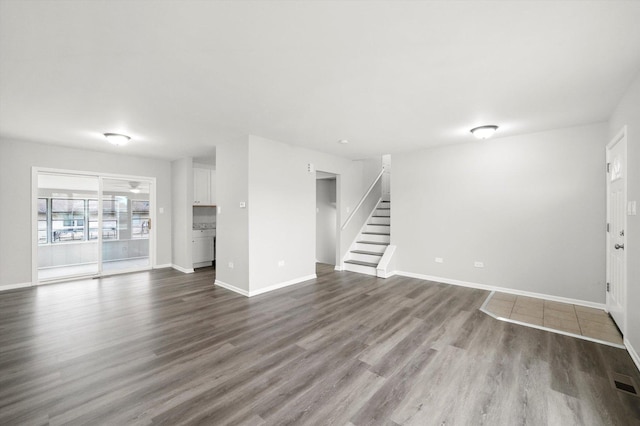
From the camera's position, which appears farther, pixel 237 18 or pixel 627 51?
pixel 627 51

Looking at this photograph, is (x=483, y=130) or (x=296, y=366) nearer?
(x=296, y=366)

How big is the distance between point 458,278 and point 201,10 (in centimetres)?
545

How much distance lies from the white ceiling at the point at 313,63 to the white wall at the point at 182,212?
2.43 meters

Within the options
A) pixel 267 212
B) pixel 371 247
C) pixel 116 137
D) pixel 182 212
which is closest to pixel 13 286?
pixel 182 212

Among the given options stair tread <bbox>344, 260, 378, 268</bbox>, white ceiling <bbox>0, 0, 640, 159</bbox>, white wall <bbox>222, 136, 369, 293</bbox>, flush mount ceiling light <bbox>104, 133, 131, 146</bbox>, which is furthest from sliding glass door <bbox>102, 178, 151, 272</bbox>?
stair tread <bbox>344, 260, 378, 268</bbox>

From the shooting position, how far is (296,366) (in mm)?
2469

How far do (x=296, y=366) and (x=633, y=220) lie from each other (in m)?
3.52

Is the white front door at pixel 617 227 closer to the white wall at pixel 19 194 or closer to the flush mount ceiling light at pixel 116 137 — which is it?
the flush mount ceiling light at pixel 116 137

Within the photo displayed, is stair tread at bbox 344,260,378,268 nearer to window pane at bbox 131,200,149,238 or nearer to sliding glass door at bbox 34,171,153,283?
sliding glass door at bbox 34,171,153,283

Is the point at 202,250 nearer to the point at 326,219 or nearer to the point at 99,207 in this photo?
the point at 99,207

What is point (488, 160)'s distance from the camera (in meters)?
4.84

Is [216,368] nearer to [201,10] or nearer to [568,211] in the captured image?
[201,10]

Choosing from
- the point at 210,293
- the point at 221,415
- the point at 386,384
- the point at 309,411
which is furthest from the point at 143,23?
the point at 210,293

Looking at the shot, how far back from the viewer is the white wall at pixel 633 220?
98.3 inches
